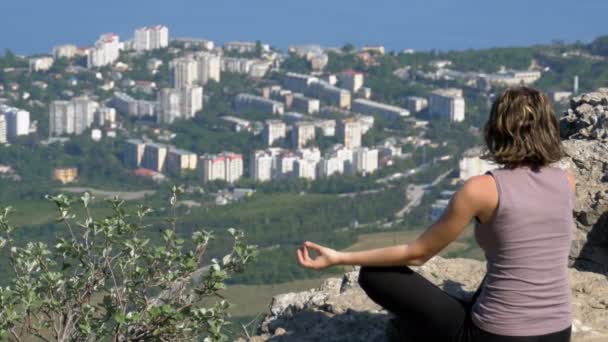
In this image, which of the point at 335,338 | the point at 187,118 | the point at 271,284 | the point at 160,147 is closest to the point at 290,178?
the point at 160,147

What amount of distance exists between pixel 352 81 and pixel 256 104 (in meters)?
4.89

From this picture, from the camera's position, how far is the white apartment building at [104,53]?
5869cm

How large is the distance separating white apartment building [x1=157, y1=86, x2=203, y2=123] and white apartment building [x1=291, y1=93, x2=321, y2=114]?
458cm

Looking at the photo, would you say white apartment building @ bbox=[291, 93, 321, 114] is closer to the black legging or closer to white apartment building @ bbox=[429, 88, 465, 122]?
white apartment building @ bbox=[429, 88, 465, 122]

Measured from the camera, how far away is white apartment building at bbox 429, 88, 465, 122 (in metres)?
48.3

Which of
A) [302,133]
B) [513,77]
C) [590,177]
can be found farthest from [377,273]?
[513,77]

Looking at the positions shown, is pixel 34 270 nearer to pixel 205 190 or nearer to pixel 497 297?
pixel 497 297

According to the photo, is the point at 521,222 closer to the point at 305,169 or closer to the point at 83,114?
the point at 305,169

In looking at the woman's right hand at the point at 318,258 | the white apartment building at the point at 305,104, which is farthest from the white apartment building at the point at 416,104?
the woman's right hand at the point at 318,258

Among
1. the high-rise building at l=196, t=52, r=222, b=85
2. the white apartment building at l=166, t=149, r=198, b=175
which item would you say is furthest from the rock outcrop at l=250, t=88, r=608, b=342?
the high-rise building at l=196, t=52, r=222, b=85

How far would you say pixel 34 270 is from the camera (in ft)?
10.8

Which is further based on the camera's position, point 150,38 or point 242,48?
point 242,48

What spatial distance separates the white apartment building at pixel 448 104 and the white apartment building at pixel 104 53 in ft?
55.6

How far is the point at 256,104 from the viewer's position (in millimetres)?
53906
